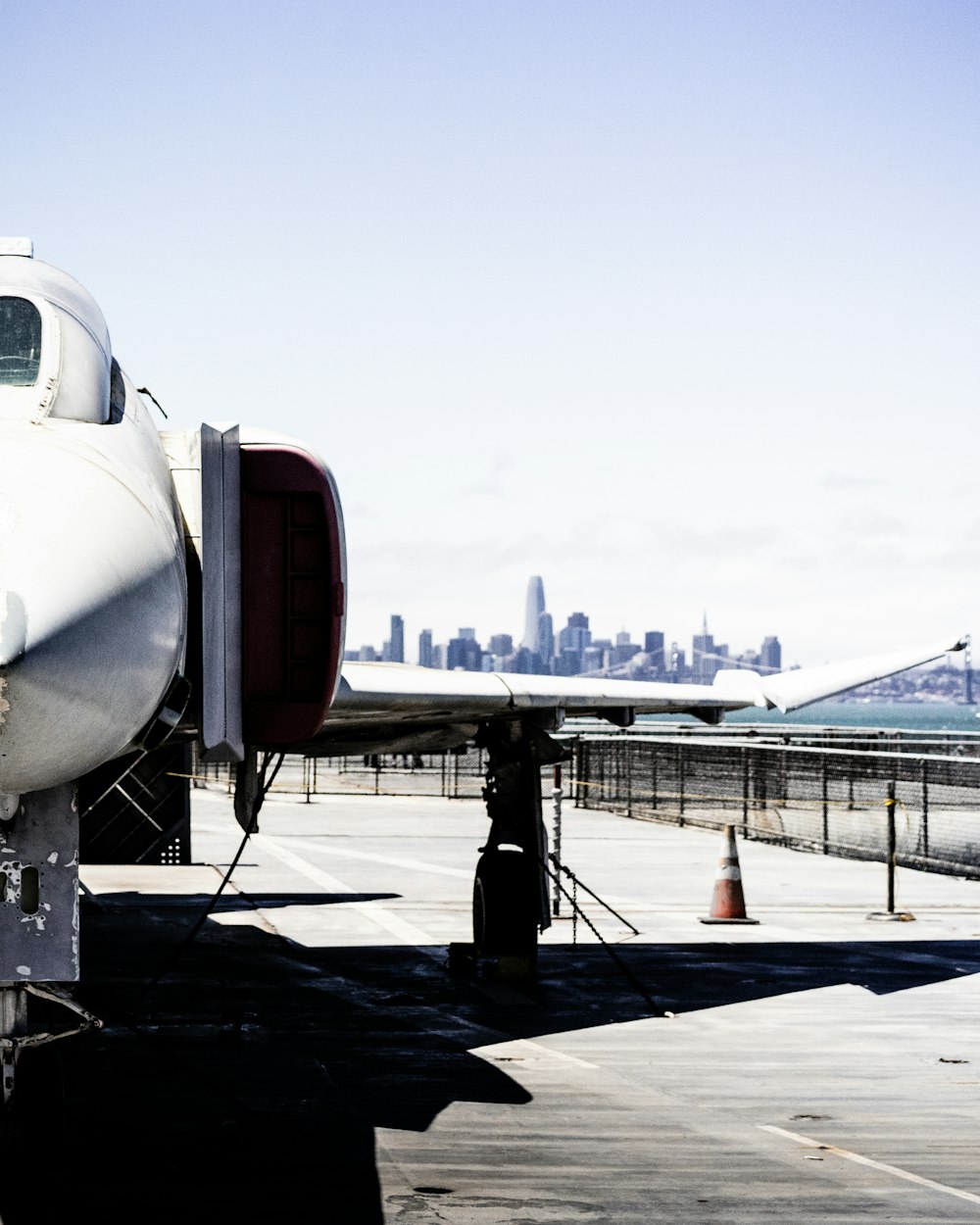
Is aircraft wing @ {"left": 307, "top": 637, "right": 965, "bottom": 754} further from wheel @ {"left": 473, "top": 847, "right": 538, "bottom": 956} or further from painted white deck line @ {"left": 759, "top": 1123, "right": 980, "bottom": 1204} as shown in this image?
painted white deck line @ {"left": 759, "top": 1123, "right": 980, "bottom": 1204}

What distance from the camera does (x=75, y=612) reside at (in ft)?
16.1

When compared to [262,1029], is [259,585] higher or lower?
higher

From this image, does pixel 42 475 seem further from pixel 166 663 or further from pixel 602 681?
pixel 602 681

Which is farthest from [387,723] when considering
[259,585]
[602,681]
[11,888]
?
[11,888]

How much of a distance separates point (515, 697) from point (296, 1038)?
2828 millimetres

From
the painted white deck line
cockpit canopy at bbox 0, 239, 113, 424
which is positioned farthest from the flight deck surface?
cockpit canopy at bbox 0, 239, 113, 424

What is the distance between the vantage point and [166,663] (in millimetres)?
5637

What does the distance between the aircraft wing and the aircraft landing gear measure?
0.89 ft

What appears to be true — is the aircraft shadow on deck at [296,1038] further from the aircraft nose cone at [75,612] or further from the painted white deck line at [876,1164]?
the aircraft nose cone at [75,612]

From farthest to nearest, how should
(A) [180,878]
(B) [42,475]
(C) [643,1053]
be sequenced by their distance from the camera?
(A) [180,878] < (C) [643,1053] < (B) [42,475]

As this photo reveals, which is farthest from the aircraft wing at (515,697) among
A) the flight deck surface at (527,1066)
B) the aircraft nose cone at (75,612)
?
the aircraft nose cone at (75,612)

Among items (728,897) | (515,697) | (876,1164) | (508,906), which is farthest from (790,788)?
(876,1164)

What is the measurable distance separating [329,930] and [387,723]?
3.49 metres

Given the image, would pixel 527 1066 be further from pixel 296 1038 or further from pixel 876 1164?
pixel 876 1164
